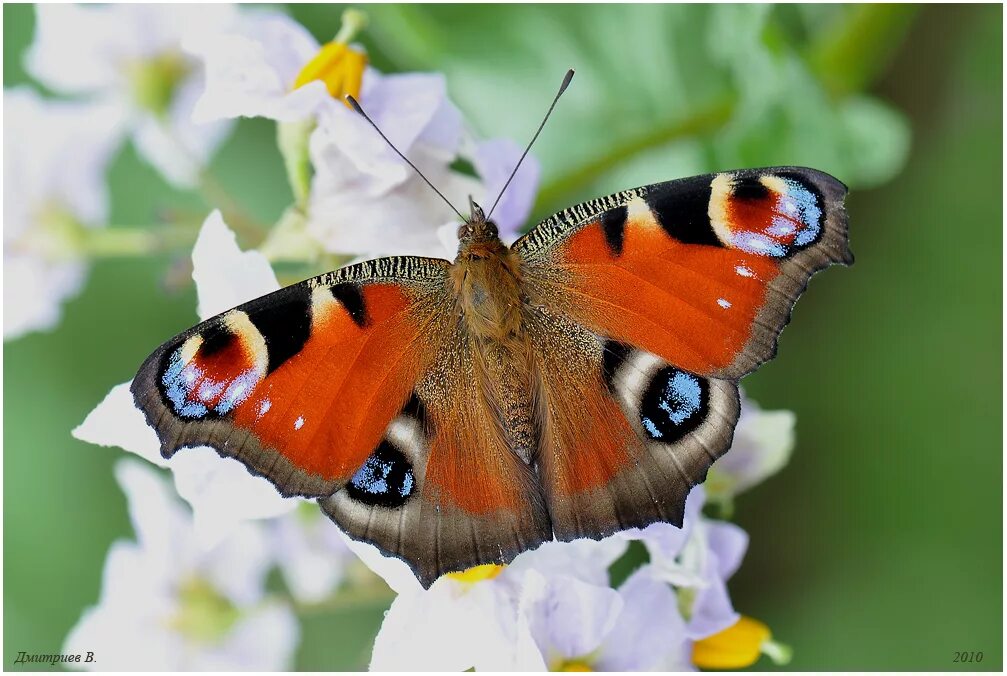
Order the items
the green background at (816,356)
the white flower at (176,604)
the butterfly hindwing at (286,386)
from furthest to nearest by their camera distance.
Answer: the green background at (816,356), the white flower at (176,604), the butterfly hindwing at (286,386)

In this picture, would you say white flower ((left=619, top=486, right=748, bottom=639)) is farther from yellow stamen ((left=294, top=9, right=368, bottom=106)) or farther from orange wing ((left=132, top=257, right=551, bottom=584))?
yellow stamen ((left=294, top=9, right=368, bottom=106))

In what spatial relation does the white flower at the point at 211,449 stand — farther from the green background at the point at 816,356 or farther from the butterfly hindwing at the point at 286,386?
the green background at the point at 816,356

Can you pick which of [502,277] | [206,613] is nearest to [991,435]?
[502,277]

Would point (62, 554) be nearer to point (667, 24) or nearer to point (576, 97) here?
point (576, 97)

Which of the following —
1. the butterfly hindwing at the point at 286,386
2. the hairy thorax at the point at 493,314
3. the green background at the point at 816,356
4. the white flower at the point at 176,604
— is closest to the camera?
the butterfly hindwing at the point at 286,386

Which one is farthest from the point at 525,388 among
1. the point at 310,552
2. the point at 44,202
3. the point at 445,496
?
the point at 44,202

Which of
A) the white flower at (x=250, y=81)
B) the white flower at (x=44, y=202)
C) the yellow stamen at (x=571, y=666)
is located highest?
the white flower at (x=44, y=202)

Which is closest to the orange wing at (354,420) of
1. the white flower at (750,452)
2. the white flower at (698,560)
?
the white flower at (698,560)
